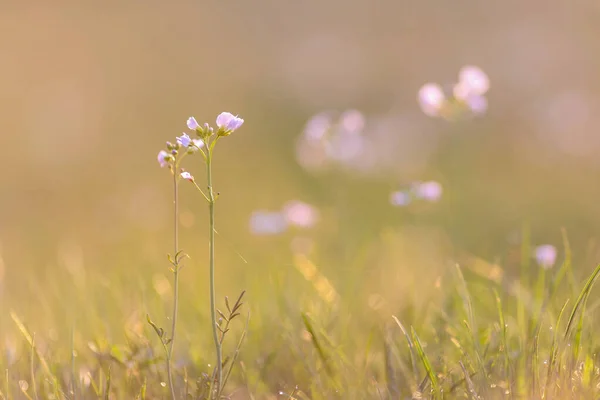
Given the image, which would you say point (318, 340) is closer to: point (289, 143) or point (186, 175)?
point (186, 175)

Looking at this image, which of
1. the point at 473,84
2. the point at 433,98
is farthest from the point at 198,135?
the point at 473,84

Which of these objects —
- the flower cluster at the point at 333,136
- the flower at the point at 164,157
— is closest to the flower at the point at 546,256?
the flower cluster at the point at 333,136

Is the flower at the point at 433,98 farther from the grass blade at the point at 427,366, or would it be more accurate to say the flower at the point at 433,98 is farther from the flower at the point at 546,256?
the grass blade at the point at 427,366

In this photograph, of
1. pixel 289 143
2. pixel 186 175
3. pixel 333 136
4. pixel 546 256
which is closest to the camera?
pixel 186 175

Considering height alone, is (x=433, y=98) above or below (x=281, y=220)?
above

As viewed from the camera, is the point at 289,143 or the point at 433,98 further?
the point at 289,143
